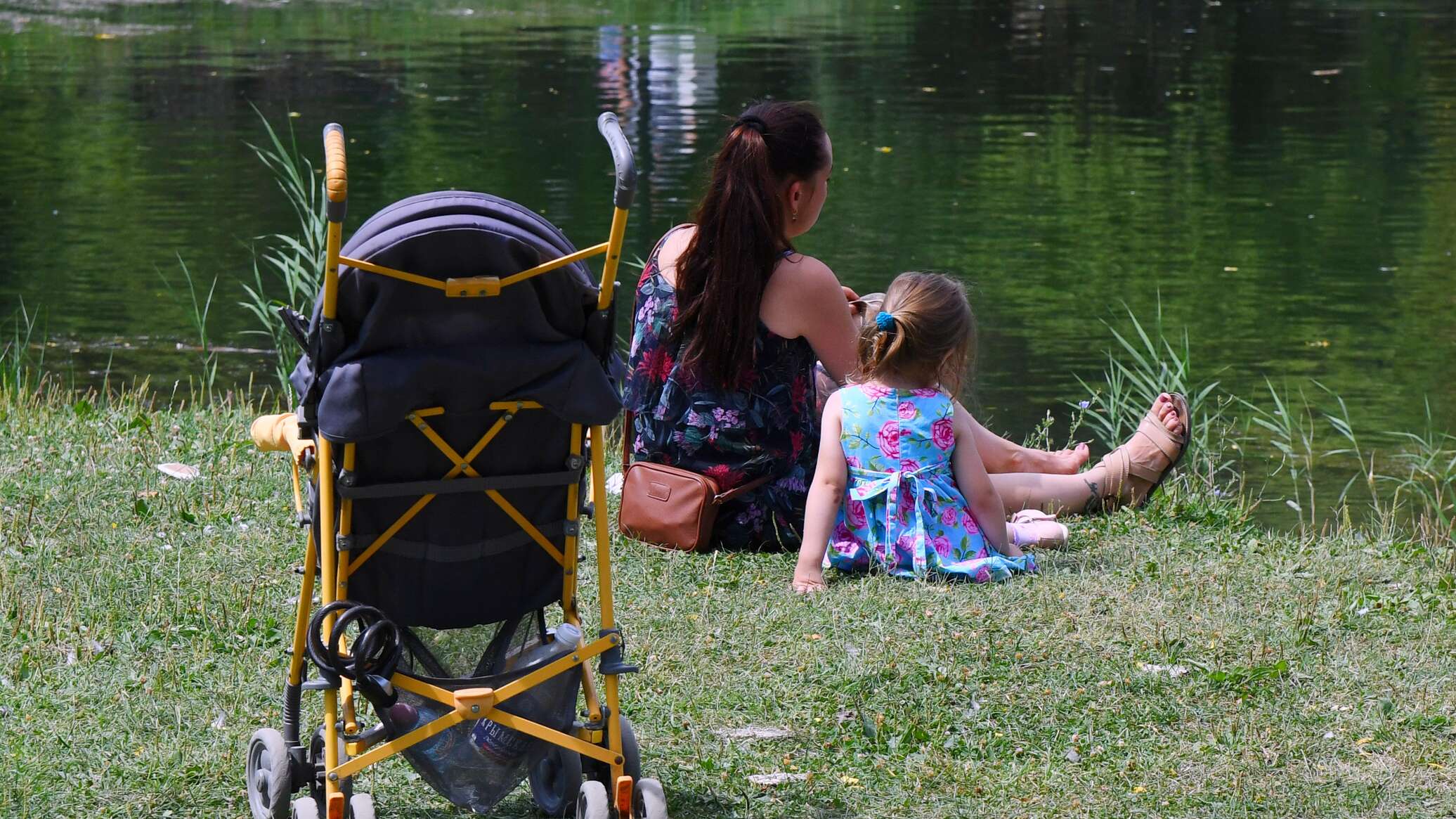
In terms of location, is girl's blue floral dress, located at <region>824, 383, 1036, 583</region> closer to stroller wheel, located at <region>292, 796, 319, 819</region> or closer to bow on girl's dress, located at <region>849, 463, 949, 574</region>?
bow on girl's dress, located at <region>849, 463, 949, 574</region>

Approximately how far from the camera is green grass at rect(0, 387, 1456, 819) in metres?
3.34

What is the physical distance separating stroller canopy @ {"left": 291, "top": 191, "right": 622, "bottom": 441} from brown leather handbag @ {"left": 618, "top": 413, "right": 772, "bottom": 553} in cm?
185

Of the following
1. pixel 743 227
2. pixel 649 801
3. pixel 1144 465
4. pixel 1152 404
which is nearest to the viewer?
pixel 649 801

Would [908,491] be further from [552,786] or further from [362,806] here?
[362,806]

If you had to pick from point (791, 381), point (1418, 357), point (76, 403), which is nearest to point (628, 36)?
point (1418, 357)

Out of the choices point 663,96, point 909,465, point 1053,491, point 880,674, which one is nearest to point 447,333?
point 880,674

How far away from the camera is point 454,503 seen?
301 cm

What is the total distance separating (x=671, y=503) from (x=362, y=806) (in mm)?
2007

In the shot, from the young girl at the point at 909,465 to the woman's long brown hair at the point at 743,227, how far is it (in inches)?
13.2

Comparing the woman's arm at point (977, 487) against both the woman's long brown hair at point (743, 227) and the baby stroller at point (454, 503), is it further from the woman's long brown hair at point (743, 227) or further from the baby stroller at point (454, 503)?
the baby stroller at point (454, 503)

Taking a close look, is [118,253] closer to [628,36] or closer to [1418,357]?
[1418,357]

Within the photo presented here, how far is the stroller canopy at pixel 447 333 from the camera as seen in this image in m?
2.81

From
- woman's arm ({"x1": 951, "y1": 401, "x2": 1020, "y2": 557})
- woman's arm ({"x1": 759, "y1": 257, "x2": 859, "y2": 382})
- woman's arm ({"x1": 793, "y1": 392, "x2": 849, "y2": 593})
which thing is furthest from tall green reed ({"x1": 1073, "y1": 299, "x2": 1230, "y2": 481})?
woman's arm ({"x1": 793, "y1": 392, "x2": 849, "y2": 593})

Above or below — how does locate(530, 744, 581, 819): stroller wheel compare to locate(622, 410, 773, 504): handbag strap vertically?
below
